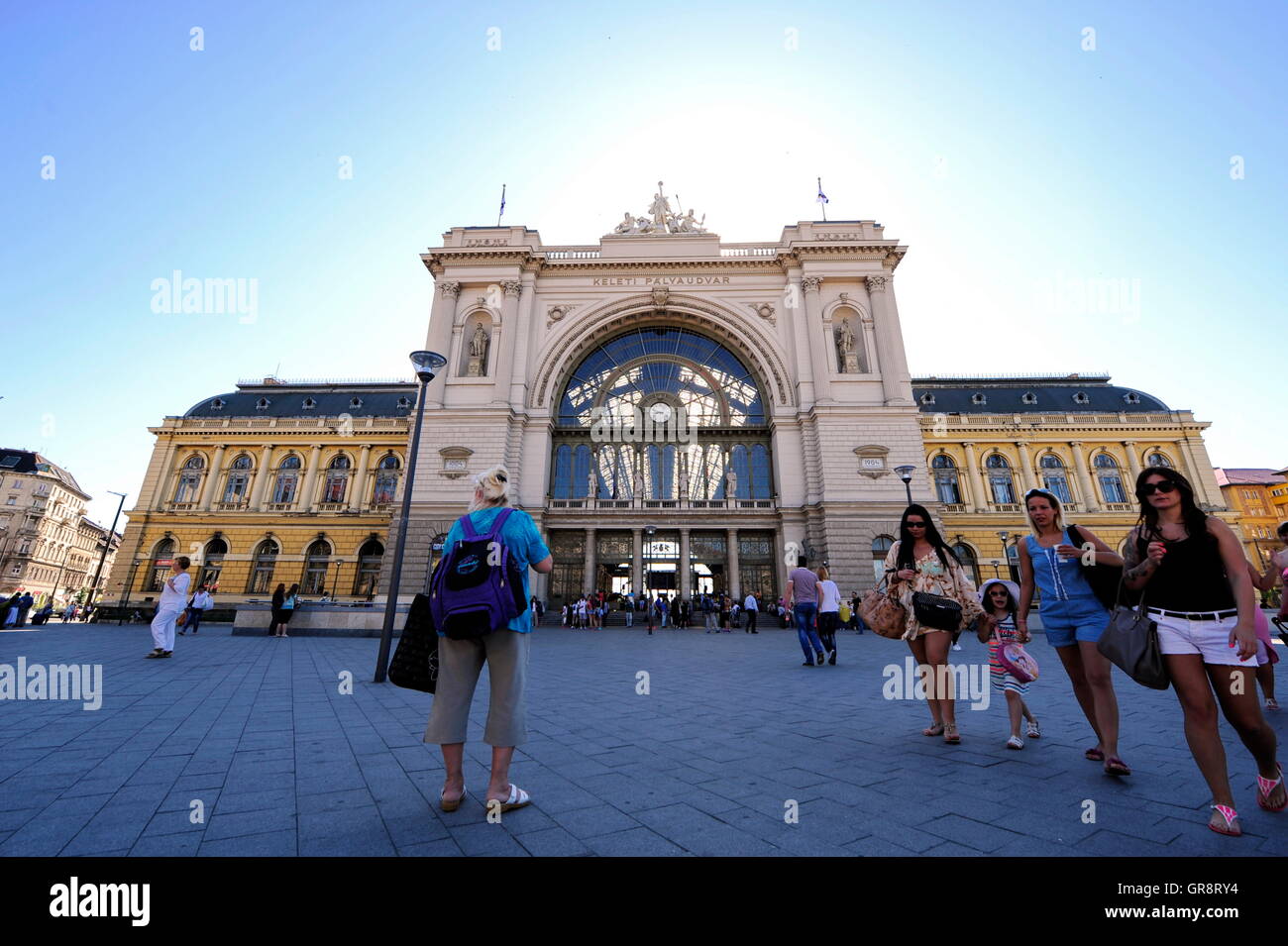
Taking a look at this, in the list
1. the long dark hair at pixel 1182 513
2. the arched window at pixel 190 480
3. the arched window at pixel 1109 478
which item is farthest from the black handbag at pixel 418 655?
the arched window at pixel 1109 478

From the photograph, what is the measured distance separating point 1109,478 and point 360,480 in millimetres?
51431

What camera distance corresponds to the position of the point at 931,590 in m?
4.73

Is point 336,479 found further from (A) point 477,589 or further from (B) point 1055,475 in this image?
(B) point 1055,475

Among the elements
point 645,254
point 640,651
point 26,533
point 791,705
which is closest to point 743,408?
point 645,254

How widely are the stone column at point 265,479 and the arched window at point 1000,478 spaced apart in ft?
163

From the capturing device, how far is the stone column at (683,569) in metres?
28.5

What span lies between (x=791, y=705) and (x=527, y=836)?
14.0 feet

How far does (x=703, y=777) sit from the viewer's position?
349 centimetres

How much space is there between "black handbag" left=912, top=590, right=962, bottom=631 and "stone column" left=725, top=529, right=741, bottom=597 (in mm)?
23882

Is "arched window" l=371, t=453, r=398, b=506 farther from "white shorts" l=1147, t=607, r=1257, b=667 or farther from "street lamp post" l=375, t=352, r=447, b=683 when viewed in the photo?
"white shorts" l=1147, t=607, r=1257, b=667

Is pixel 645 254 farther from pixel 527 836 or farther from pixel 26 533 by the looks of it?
pixel 26 533

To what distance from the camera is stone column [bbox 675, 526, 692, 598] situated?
28.5 m

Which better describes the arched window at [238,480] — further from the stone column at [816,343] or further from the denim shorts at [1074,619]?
the denim shorts at [1074,619]

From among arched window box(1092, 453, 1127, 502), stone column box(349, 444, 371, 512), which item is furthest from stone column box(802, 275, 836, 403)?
stone column box(349, 444, 371, 512)
